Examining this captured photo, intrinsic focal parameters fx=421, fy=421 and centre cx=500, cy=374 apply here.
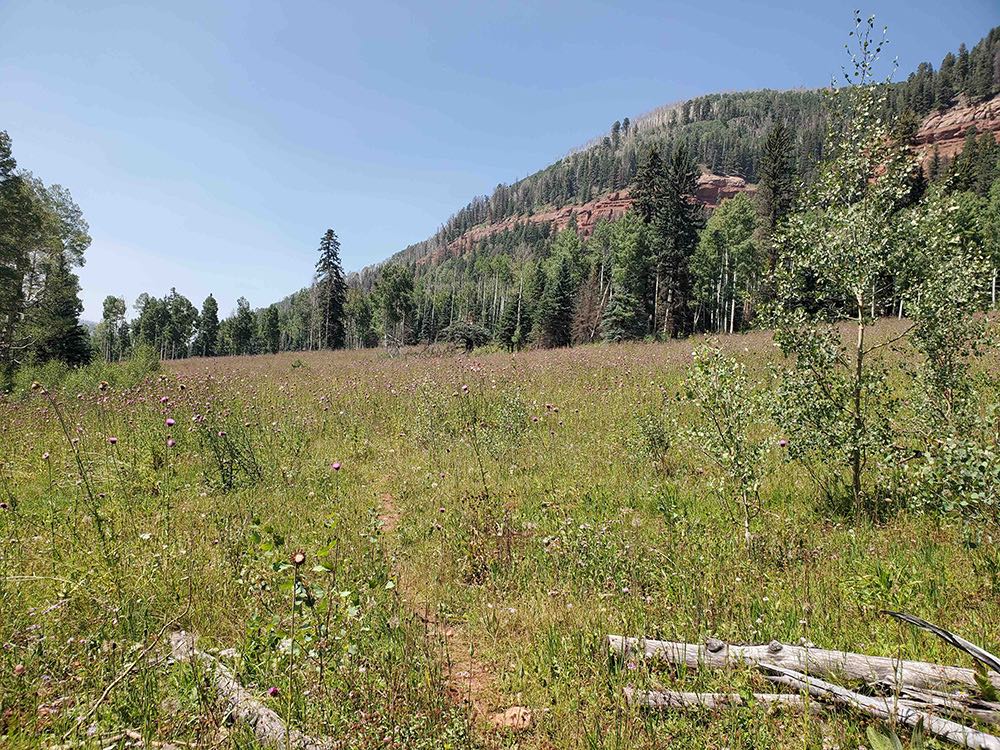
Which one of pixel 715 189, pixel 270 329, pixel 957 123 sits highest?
pixel 715 189

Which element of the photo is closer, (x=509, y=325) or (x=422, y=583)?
(x=422, y=583)

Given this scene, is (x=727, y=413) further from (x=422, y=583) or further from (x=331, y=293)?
(x=331, y=293)

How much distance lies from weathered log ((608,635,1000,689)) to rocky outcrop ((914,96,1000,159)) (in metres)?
153

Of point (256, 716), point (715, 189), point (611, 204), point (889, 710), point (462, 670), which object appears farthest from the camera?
point (611, 204)

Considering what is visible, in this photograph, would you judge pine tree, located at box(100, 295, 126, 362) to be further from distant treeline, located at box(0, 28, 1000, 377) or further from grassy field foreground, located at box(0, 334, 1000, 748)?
grassy field foreground, located at box(0, 334, 1000, 748)

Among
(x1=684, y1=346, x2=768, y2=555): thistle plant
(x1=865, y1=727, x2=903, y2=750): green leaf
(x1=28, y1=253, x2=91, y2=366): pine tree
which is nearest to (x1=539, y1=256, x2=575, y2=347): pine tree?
(x1=28, y1=253, x2=91, y2=366): pine tree

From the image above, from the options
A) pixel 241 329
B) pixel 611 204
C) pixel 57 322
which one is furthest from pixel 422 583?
pixel 611 204

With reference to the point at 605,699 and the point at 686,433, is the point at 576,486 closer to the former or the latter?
the point at 686,433

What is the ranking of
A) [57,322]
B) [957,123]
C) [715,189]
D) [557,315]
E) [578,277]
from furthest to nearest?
[715,189] < [957,123] < [578,277] < [557,315] < [57,322]

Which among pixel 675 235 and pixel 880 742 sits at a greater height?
pixel 675 235

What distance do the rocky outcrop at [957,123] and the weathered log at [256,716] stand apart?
510 ft

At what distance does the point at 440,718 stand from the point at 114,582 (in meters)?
2.94

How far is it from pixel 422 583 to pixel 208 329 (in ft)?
334

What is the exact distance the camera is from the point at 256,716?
227 centimetres
